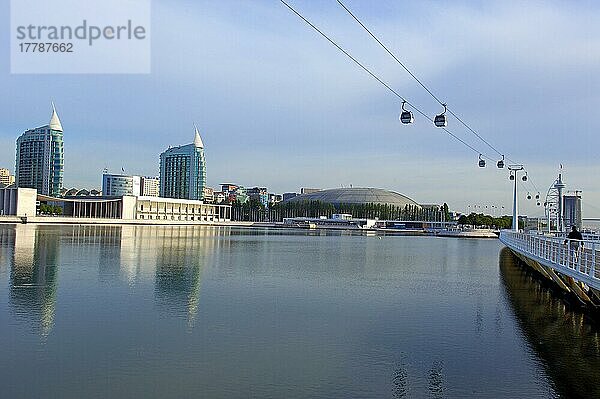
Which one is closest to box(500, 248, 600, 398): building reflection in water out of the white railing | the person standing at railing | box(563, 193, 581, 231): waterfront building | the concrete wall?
the white railing

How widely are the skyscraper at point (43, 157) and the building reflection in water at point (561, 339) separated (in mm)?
149725

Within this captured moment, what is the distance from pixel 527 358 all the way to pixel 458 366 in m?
1.93

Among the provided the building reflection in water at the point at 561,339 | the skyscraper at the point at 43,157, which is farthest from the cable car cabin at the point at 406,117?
the skyscraper at the point at 43,157

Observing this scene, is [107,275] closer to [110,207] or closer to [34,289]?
[34,289]

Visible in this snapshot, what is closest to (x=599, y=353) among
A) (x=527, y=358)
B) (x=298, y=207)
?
(x=527, y=358)

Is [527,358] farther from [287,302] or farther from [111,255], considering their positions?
[111,255]

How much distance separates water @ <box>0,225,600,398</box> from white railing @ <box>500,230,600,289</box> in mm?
1590

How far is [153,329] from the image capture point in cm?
1512

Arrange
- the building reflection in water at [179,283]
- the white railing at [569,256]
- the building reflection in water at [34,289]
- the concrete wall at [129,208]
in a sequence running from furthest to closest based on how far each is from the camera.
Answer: the concrete wall at [129,208] → the building reflection in water at [179,283] → the building reflection in water at [34,289] → the white railing at [569,256]

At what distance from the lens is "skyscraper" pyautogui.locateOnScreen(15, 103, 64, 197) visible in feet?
511

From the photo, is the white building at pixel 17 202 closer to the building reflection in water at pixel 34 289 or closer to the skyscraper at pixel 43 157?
the skyscraper at pixel 43 157

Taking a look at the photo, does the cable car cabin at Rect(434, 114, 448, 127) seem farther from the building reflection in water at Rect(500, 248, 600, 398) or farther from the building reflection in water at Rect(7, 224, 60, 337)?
the building reflection in water at Rect(7, 224, 60, 337)

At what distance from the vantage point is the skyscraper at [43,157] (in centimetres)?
15588

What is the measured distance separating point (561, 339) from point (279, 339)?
7174 mm
